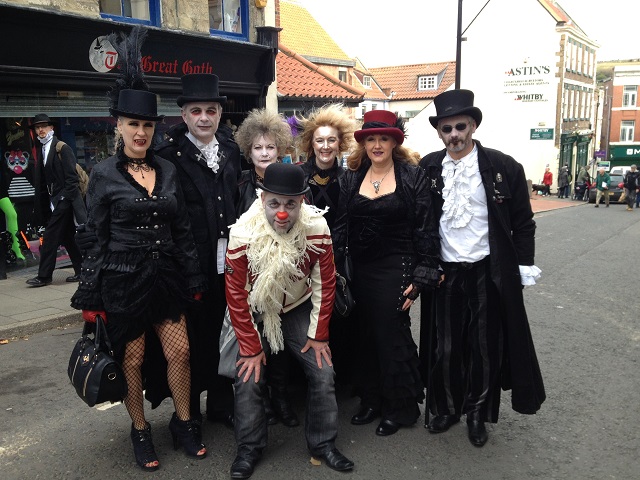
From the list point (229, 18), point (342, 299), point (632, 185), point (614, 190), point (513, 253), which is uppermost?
point (229, 18)

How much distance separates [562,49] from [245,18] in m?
29.6

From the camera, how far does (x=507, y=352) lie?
365 cm

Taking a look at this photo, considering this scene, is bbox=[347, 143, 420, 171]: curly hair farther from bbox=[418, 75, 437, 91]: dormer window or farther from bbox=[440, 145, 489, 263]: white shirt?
bbox=[418, 75, 437, 91]: dormer window

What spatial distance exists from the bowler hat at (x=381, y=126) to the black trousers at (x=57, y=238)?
4826 millimetres

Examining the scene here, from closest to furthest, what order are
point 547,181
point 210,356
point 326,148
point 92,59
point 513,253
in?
point 513,253, point 210,356, point 326,148, point 92,59, point 547,181

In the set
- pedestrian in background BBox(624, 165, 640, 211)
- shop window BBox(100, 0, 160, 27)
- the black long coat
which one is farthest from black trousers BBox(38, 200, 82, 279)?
pedestrian in background BBox(624, 165, 640, 211)

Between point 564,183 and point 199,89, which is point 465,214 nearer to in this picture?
point 199,89

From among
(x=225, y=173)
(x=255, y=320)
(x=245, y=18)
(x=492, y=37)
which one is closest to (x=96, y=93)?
(x=245, y=18)

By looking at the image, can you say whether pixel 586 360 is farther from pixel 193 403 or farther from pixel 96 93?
pixel 96 93

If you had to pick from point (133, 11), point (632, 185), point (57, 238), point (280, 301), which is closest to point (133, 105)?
point (280, 301)

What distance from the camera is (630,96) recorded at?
57.6 metres

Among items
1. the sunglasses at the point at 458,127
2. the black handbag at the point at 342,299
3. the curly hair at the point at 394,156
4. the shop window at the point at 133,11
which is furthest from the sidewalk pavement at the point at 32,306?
the sunglasses at the point at 458,127

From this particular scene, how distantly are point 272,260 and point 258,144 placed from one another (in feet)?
3.33

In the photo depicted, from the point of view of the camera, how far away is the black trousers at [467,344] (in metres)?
3.62
